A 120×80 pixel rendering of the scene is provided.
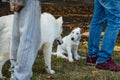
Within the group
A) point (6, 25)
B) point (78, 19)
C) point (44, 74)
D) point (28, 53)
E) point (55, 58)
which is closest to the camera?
point (28, 53)

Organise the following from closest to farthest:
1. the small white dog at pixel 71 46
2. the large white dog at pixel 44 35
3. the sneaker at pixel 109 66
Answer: the large white dog at pixel 44 35 → the sneaker at pixel 109 66 → the small white dog at pixel 71 46

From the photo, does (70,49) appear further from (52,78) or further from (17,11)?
(17,11)

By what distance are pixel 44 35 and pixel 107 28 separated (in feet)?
3.49

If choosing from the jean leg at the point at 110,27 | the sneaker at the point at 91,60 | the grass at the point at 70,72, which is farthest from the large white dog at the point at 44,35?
the jean leg at the point at 110,27

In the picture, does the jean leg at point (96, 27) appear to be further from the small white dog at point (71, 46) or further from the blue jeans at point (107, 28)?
the small white dog at point (71, 46)

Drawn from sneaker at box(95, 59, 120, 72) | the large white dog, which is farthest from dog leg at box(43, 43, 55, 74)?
sneaker at box(95, 59, 120, 72)

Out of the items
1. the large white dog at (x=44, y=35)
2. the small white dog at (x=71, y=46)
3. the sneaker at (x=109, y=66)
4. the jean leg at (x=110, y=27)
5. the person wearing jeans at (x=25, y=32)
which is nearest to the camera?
the person wearing jeans at (x=25, y=32)

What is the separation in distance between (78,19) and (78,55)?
236 inches

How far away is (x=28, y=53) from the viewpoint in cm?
485

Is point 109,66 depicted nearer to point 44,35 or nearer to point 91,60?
point 91,60

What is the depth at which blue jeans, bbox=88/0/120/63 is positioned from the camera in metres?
6.32

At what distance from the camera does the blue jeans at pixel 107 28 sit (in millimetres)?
6315

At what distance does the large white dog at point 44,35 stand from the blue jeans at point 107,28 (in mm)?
648

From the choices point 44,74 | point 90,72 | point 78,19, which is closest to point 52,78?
point 44,74
